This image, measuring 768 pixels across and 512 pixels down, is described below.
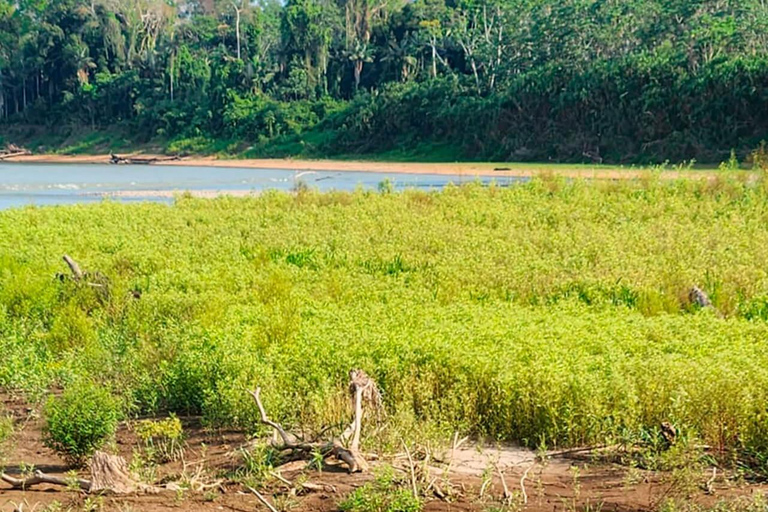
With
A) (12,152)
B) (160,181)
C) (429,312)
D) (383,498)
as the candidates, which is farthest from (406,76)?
(383,498)

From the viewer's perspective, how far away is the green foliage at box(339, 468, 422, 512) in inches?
192

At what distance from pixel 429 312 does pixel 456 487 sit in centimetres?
303

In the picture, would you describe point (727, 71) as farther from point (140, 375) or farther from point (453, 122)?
point (140, 375)

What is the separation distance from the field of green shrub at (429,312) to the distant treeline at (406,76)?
80.0 feet

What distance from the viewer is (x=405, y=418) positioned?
593cm

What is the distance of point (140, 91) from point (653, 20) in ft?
106

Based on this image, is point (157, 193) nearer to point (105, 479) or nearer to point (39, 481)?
point (39, 481)

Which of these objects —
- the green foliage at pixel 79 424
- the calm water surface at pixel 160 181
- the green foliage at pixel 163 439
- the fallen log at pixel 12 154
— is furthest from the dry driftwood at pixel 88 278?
the fallen log at pixel 12 154

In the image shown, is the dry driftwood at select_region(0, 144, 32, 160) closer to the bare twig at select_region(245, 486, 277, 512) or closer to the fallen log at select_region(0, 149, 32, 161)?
the fallen log at select_region(0, 149, 32, 161)

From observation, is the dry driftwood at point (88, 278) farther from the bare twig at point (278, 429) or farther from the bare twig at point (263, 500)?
the bare twig at point (263, 500)

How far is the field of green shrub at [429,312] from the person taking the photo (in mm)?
6125

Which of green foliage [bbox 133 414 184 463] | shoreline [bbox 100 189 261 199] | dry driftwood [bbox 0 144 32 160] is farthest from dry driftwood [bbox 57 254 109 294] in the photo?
dry driftwood [bbox 0 144 32 160]

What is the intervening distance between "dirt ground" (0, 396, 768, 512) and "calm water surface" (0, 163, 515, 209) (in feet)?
61.3

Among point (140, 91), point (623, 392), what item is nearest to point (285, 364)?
point (623, 392)
